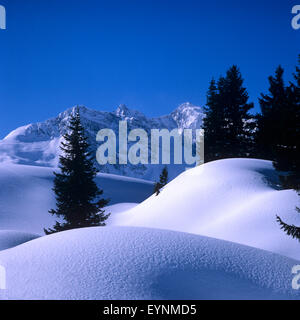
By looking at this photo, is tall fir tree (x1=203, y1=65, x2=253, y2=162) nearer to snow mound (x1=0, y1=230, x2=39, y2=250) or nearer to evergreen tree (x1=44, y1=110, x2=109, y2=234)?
evergreen tree (x1=44, y1=110, x2=109, y2=234)

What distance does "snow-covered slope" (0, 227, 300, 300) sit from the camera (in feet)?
14.0

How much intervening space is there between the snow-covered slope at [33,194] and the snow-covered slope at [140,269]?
21280 mm

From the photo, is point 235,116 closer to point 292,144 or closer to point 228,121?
point 228,121

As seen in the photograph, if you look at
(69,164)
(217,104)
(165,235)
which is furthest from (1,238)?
(217,104)

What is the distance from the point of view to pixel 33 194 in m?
32.5

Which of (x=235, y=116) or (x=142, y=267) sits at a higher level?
(x=235, y=116)

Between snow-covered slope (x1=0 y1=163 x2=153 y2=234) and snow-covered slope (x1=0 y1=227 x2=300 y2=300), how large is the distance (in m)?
21.3

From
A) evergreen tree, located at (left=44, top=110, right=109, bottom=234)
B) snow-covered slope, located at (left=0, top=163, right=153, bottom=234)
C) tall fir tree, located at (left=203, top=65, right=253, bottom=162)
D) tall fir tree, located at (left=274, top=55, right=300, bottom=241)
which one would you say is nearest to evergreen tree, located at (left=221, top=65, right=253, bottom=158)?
tall fir tree, located at (left=203, top=65, right=253, bottom=162)

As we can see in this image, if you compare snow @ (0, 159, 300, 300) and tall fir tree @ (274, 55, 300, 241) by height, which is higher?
tall fir tree @ (274, 55, 300, 241)

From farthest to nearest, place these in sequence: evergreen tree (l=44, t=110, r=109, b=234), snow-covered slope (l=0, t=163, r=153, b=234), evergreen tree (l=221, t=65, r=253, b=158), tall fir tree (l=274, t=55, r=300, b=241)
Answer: evergreen tree (l=221, t=65, r=253, b=158)
snow-covered slope (l=0, t=163, r=153, b=234)
evergreen tree (l=44, t=110, r=109, b=234)
tall fir tree (l=274, t=55, r=300, b=241)

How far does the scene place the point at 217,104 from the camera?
3177 cm

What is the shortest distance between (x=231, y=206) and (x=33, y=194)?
24793 millimetres

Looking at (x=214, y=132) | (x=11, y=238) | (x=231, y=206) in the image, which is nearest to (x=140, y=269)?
(x=11, y=238)
